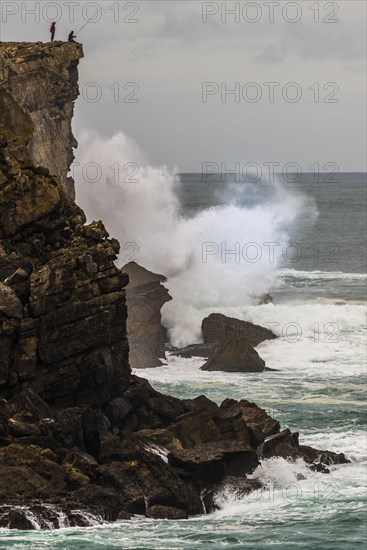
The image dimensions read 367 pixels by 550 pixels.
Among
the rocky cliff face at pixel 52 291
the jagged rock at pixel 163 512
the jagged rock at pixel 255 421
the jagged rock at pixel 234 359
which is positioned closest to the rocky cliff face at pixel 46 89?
the jagged rock at pixel 234 359

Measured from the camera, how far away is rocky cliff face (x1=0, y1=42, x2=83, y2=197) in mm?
75938

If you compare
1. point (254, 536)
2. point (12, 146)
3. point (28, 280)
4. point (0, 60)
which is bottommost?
point (254, 536)

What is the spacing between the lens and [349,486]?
56.6 m

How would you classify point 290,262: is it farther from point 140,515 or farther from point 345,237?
point 140,515

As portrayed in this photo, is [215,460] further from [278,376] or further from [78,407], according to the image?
[278,376]

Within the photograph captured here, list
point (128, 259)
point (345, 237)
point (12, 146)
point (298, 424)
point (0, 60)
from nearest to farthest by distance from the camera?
point (12, 146)
point (298, 424)
point (0, 60)
point (128, 259)
point (345, 237)

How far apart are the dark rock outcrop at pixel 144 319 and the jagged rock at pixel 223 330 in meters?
2.49

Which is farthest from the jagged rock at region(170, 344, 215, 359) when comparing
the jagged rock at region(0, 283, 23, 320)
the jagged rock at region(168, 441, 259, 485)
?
the jagged rock at region(0, 283, 23, 320)

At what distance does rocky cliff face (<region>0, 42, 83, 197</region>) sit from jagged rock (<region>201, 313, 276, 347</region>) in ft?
36.5

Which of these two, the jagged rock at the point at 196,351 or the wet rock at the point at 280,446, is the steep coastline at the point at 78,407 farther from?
the jagged rock at the point at 196,351

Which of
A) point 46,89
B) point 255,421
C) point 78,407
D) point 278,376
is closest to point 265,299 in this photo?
point 278,376

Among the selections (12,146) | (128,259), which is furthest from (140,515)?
(128,259)

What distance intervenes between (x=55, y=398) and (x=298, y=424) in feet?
48.6

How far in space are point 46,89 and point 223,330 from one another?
17.3 meters
